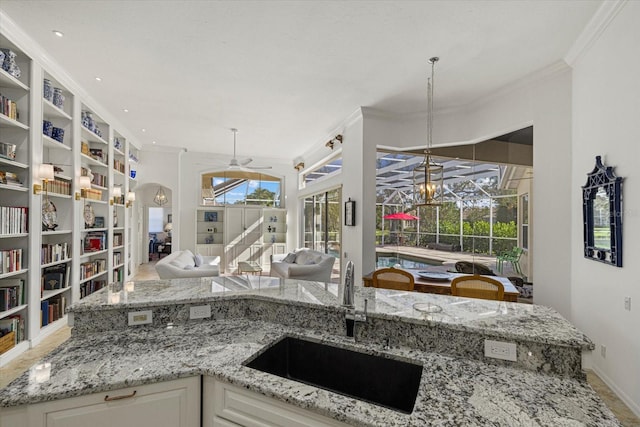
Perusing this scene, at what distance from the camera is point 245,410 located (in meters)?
1.17

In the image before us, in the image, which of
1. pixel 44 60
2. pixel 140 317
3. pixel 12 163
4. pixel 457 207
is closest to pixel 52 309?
pixel 12 163

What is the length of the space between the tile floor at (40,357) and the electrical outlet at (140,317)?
6.22ft

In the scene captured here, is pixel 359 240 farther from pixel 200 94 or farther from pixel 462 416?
pixel 462 416

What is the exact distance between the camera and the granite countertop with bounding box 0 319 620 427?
974 mm

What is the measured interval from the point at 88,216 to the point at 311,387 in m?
5.31

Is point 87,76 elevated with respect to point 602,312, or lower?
elevated

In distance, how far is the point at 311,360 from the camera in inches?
61.3

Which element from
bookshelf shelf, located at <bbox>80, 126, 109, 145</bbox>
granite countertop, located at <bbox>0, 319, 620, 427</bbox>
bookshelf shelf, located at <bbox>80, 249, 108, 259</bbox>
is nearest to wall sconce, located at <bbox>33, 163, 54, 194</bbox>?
bookshelf shelf, located at <bbox>80, 126, 109, 145</bbox>

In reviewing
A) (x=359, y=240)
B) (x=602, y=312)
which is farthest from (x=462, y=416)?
(x=359, y=240)

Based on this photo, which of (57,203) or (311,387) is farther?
(57,203)

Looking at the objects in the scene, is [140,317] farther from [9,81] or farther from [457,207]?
[457,207]

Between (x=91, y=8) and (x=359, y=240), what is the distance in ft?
13.1

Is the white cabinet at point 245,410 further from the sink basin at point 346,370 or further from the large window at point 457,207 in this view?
the large window at point 457,207

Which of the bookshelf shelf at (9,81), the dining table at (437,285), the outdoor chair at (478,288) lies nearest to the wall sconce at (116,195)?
the bookshelf shelf at (9,81)
